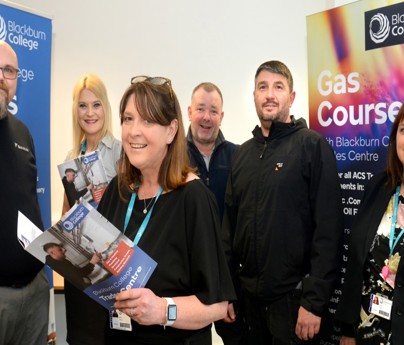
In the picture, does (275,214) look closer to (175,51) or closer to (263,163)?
(263,163)

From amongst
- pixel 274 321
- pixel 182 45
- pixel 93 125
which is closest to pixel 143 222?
pixel 274 321

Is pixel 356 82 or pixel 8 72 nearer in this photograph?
pixel 8 72

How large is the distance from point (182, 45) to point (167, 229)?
11.6 ft

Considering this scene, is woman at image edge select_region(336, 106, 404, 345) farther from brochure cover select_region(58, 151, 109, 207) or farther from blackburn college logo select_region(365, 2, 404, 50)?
brochure cover select_region(58, 151, 109, 207)

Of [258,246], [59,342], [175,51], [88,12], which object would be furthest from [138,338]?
[88,12]

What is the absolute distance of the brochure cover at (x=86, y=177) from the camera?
7.75 ft

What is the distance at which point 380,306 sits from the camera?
75.3 inches

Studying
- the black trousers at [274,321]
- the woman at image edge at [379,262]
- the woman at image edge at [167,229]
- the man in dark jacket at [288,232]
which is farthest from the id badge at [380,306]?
the woman at image edge at [167,229]

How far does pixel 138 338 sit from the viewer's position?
1.48m

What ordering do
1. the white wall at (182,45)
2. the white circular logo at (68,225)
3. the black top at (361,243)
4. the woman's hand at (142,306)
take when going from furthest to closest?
1. the white wall at (182,45)
2. the black top at (361,243)
3. the woman's hand at (142,306)
4. the white circular logo at (68,225)

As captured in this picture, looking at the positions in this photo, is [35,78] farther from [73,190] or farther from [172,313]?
[172,313]

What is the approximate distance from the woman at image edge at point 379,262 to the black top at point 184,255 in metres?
0.79

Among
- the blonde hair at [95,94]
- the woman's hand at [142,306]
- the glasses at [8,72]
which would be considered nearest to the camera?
the woman's hand at [142,306]

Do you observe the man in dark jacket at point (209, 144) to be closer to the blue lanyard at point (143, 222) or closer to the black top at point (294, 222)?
the black top at point (294, 222)
